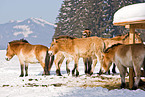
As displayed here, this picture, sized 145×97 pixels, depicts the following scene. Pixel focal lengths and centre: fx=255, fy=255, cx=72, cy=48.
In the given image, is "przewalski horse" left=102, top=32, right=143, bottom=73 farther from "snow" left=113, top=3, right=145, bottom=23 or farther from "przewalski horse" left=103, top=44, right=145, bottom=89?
"przewalski horse" left=103, top=44, right=145, bottom=89

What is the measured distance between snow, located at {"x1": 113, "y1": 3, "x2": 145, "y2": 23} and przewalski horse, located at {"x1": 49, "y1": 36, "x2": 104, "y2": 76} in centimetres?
380

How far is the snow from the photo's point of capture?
27.1 ft

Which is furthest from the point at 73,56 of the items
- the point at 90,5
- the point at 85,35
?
the point at 90,5

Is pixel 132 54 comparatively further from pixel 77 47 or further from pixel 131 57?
pixel 77 47

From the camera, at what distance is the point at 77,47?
494 inches

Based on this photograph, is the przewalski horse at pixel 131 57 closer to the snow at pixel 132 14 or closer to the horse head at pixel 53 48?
the snow at pixel 132 14

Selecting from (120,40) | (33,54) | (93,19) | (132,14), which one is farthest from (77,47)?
(93,19)

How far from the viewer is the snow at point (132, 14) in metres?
8.27

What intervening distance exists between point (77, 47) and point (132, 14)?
458cm

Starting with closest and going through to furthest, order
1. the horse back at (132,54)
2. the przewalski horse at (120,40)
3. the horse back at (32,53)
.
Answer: the horse back at (132,54) → the horse back at (32,53) → the przewalski horse at (120,40)

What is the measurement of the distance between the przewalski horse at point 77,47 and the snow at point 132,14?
12.5 ft

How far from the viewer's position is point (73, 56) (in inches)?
497

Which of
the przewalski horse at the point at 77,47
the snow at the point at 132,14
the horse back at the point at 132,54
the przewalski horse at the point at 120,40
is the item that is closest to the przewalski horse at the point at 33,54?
the przewalski horse at the point at 77,47

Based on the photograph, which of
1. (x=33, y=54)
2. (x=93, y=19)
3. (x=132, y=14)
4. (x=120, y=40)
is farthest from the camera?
(x=93, y=19)
